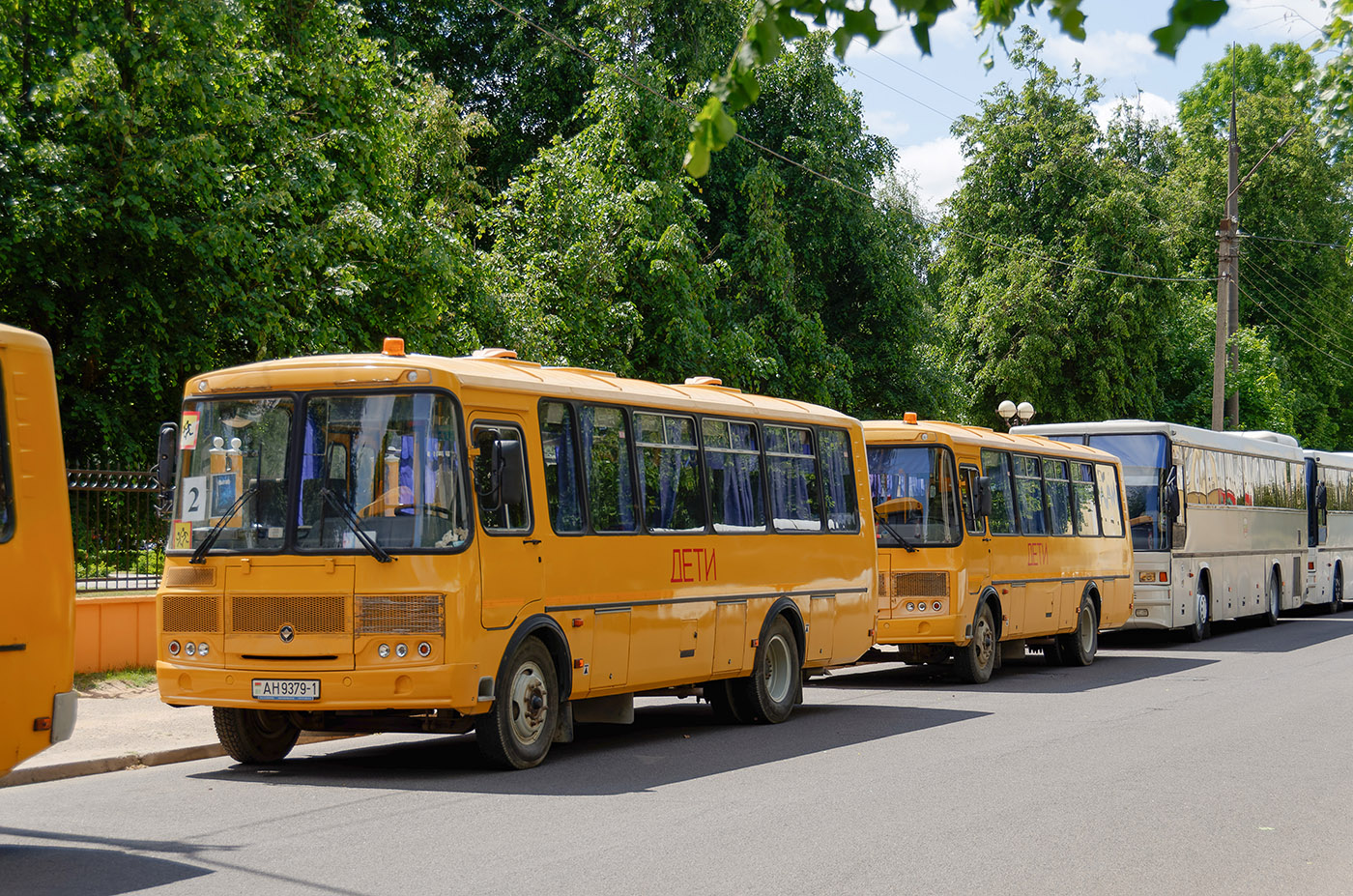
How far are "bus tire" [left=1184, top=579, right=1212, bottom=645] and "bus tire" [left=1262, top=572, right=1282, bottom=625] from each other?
4.82 metres

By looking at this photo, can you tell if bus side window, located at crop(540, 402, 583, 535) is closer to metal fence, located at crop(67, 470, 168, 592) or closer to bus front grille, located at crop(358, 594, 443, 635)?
bus front grille, located at crop(358, 594, 443, 635)

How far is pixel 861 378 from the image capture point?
41188 millimetres

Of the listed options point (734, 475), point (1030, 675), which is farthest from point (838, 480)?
point (1030, 675)

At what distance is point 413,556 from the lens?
430 inches

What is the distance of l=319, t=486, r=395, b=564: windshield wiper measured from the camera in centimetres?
1089

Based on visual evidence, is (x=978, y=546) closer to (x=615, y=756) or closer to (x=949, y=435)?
(x=949, y=435)

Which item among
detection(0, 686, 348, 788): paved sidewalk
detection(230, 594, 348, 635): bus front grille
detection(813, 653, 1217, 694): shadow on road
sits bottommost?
detection(813, 653, 1217, 694): shadow on road

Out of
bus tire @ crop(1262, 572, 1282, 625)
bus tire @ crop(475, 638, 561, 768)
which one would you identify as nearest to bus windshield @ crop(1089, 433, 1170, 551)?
bus tire @ crop(1262, 572, 1282, 625)

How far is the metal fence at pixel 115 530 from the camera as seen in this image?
15.8m

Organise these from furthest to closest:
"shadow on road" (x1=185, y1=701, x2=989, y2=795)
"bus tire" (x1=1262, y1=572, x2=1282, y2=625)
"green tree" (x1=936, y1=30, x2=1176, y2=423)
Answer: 1. "green tree" (x1=936, y1=30, x2=1176, y2=423)
2. "bus tire" (x1=1262, y1=572, x2=1282, y2=625)
3. "shadow on road" (x1=185, y1=701, x2=989, y2=795)

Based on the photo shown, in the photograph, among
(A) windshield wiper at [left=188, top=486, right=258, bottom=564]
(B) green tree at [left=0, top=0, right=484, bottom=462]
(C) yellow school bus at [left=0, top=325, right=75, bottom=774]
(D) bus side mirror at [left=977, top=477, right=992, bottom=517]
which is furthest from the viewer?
(B) green tree at [left=0, top=0, right=484, bottom=462]

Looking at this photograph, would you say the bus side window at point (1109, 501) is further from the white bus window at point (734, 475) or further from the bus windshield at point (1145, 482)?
the white bus window at point (734, 475)

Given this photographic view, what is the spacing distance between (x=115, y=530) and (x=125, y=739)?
12.4 ft

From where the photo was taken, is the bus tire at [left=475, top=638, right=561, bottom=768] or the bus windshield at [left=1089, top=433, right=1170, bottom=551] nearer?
the bus tire at [left=475, top=638, right=561, bottom=768]
